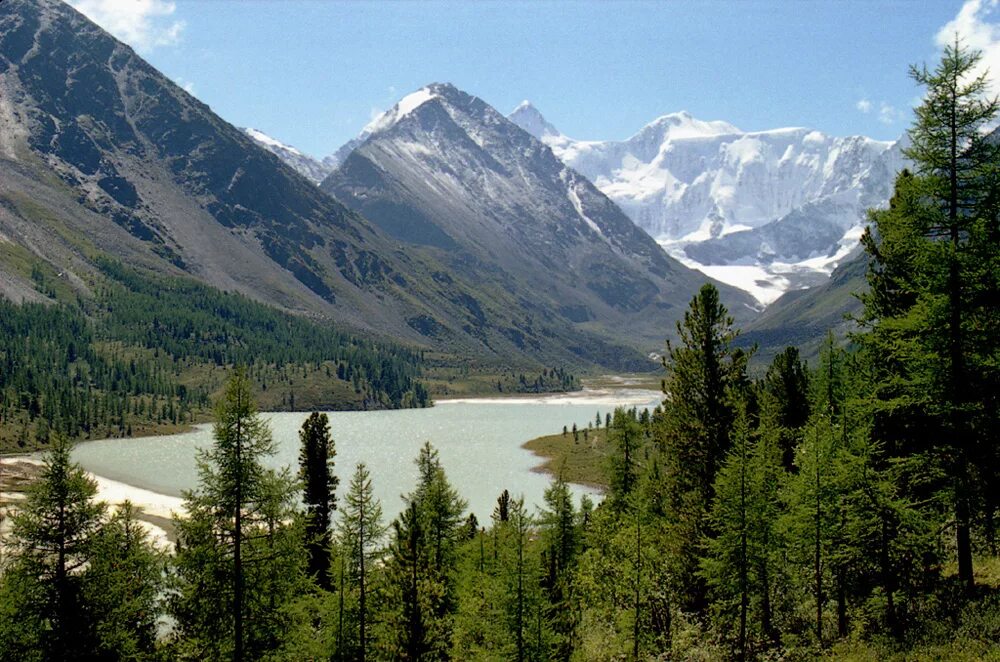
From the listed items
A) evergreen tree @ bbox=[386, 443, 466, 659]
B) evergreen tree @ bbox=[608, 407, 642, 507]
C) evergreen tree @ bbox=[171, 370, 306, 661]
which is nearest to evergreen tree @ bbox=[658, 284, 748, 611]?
evergreen tree @ bbox=[386, 443, 466, 659]

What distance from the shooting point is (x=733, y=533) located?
107ft

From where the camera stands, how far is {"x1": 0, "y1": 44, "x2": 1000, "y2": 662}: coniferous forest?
2714 centimetres

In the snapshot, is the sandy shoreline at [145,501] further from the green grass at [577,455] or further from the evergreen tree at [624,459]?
the green grass at [577,455]

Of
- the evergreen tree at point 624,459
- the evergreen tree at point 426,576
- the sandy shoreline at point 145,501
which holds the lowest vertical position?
the sandy shoreline at point 145,501

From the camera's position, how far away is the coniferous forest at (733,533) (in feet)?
89.0

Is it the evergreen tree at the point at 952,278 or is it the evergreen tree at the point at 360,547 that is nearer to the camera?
the evergreen tree at the point at 952,278

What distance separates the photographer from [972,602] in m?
26.1

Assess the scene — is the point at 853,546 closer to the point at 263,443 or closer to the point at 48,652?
the point at 263,443

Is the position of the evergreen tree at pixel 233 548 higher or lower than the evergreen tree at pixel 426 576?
higher

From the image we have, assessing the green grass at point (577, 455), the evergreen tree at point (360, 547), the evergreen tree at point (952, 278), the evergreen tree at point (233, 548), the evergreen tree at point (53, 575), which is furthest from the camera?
the green grass at point (577, 455)

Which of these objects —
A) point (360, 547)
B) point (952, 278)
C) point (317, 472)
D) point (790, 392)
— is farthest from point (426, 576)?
point (790, 392)

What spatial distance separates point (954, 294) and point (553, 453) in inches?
6099

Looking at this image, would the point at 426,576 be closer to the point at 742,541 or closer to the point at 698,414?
the point at 698,414

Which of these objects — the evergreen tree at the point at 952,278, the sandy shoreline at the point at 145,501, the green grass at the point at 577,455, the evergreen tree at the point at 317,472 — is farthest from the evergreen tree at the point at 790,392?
the sandy shoreline at the point at 145,501
